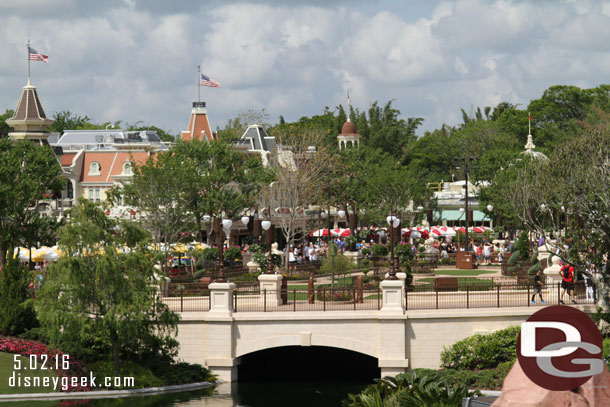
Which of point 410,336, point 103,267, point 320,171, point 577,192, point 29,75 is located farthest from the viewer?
point 29,75

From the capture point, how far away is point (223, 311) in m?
35.4

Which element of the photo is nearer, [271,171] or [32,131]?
[271,171]

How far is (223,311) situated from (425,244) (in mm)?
24334

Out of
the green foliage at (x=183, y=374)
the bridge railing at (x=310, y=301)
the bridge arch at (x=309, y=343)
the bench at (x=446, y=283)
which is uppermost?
the bench at (x=446, y=283)

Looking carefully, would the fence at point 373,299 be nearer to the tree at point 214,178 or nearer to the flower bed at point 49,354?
the flower bed at point 49,354

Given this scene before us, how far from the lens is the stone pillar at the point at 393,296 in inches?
1351

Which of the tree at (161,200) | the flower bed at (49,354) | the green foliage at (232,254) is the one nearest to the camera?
the flower bed at (49,354)

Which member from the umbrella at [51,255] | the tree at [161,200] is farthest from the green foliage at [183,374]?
the tree at [161,200]

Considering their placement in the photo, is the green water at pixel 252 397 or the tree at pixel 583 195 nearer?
the green water at pixel 252 397

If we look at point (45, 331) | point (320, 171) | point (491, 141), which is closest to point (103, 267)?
point (45, 331)

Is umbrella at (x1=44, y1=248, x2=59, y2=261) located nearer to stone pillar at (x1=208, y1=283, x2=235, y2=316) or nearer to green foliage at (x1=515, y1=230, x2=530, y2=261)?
stone pillar at (x1=208, y1=283, x2=235, y2=316)

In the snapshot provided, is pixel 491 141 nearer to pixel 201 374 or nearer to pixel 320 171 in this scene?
pixel 320 171

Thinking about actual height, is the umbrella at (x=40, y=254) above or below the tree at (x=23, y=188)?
below

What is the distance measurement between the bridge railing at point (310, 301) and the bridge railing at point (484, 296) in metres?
1.64
